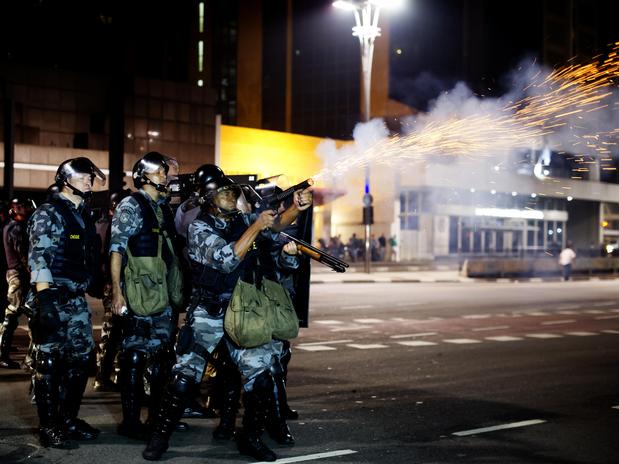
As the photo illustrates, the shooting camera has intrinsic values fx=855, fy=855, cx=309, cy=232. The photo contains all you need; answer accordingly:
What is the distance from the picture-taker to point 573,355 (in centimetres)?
1162

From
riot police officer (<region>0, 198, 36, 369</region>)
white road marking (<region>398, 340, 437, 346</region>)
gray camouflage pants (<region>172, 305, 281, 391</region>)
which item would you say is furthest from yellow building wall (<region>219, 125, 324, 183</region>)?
gray camouflage pants (<region>172, 305, 281, 391</region>)

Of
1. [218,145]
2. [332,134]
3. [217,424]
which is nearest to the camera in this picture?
[217,424]

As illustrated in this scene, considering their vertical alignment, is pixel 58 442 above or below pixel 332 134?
below

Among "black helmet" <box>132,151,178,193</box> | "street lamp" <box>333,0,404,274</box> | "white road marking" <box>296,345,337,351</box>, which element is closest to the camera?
"black helmet" <box>132,151,178,193</box>

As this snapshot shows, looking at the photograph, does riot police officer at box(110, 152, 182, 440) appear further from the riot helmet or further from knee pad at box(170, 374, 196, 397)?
the riot helmet

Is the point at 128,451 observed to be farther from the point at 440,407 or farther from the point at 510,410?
the point at 510,410

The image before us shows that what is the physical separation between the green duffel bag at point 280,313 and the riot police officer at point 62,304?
1431 mm

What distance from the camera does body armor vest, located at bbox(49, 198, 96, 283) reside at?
6.37 meters

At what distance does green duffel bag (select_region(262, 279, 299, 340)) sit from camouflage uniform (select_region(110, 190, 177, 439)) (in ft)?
2.95

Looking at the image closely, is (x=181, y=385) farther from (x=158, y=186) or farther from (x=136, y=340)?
(x=158, y=186)

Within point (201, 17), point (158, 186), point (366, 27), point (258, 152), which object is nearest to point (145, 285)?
point (158, 186)

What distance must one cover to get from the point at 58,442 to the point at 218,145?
1428 inches

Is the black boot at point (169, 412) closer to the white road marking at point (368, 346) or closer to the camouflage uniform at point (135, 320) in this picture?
the camouflage uniform at point (135, 320)

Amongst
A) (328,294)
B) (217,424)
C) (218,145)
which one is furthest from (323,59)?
(217,424)
